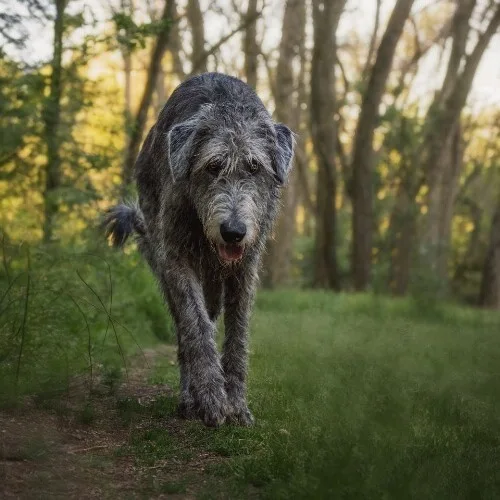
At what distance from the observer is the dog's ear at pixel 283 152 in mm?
6457

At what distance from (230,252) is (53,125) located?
5.02 m

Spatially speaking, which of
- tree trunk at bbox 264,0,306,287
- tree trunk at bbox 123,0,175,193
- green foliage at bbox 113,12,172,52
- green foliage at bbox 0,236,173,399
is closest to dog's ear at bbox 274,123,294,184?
green foliage at bbox 0,236,173,399

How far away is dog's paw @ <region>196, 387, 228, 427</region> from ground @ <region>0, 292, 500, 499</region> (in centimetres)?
9

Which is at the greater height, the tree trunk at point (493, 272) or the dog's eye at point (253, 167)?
the dog's eye at point (253, 167)

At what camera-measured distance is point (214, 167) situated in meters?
6.14

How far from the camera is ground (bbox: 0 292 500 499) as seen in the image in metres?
4.13

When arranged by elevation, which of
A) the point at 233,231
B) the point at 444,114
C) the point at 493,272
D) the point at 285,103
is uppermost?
the point at 444,114

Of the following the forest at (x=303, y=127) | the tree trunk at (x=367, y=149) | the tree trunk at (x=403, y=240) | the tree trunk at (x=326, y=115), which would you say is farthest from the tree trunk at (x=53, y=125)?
the tree trunk at (x=403, y=240)

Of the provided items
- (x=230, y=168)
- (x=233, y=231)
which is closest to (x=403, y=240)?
(x=230, y=168)

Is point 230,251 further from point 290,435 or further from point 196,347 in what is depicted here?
point 290,435

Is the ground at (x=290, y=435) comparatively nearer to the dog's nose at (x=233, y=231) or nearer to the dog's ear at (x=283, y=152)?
the dog's nose at (x=233, y=231)

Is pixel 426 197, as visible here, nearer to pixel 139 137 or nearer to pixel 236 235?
pixel 139 137

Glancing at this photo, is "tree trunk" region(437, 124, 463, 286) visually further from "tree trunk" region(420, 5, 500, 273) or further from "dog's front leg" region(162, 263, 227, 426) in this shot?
"dog's front leg" region(162, 263, 227, 426)

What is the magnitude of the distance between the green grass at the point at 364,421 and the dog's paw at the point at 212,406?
0.10 metres
